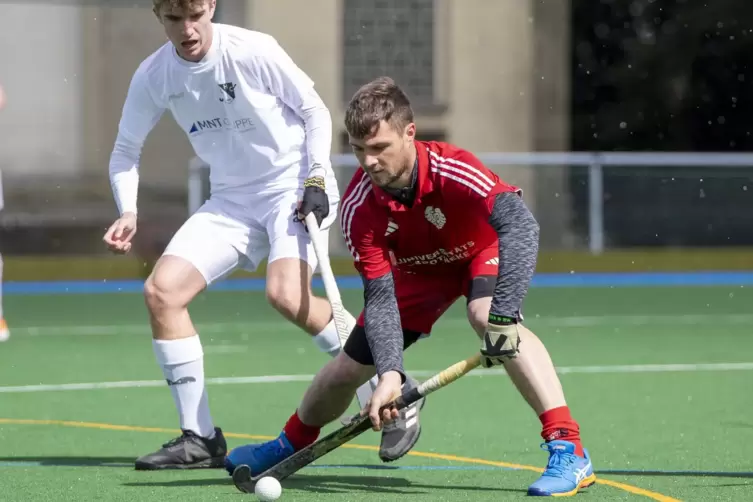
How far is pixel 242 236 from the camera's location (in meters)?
5.33

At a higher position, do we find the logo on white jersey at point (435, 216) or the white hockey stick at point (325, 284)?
the logo on white jersey at point (435, 216)

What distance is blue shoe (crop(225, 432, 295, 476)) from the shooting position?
468 cm

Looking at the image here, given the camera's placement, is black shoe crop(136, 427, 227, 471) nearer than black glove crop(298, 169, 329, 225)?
Yes

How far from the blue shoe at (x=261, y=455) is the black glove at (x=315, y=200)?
2.52 ft

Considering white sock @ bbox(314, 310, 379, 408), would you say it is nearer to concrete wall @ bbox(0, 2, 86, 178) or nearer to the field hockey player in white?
the field hockey player in white

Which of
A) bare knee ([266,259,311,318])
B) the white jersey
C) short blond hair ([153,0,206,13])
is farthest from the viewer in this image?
the white jersey

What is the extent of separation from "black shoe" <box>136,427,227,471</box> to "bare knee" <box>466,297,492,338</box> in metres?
1.09

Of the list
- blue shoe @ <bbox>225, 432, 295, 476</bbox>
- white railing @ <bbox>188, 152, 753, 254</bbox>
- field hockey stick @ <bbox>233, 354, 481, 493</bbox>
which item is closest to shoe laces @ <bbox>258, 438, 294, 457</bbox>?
blue shoe @ <bbox>225, 432, 295, 476</bbox>

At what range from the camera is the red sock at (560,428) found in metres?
4.37

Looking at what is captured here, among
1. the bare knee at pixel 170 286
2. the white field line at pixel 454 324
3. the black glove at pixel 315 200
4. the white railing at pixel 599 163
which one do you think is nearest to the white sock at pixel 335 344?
the black glove at pixel 315 200

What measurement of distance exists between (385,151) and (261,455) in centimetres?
106

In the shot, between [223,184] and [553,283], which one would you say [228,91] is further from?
[553,283]

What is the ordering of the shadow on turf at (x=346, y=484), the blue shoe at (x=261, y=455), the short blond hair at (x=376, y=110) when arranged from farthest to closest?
1. the blue shoe at (x=261, y=455)
2. the shadow on turf at (x=346, y=484)
3. the short blond hair at (x=376, y=110)

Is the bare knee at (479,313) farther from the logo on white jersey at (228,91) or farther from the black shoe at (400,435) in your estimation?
the logo on white jersey at (228,91)
